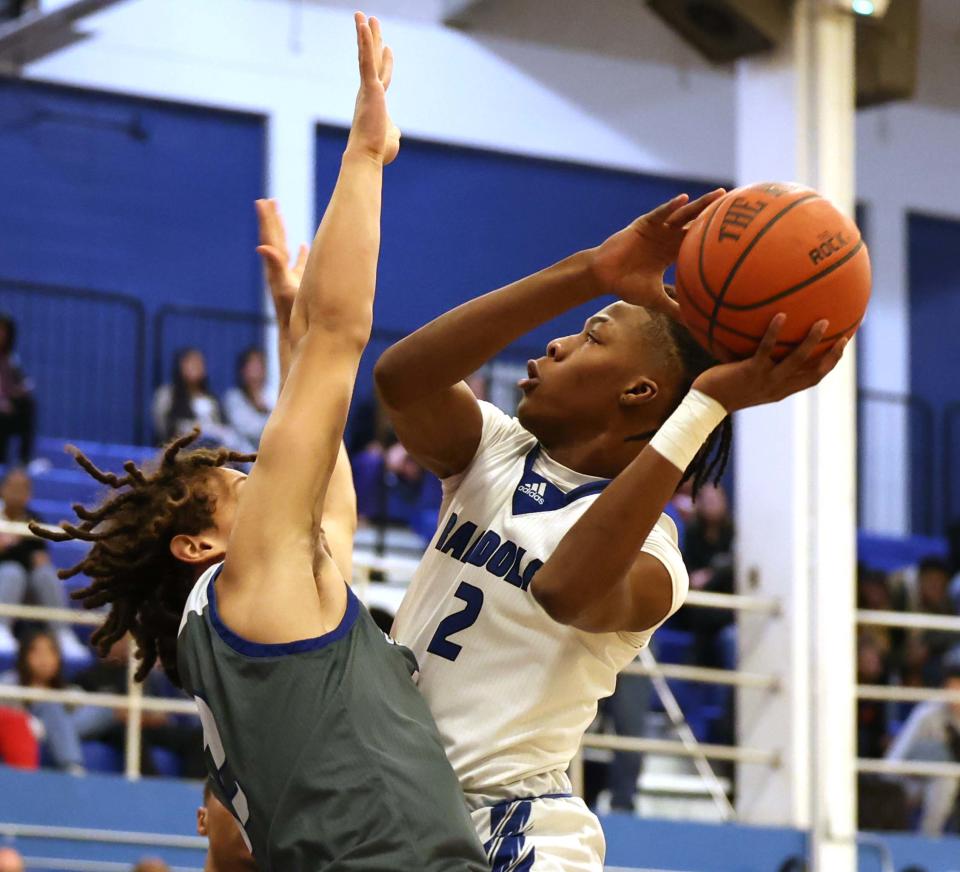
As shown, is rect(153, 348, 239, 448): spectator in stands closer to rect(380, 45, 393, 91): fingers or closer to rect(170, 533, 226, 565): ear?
rect(170, 533, 226, 565): ear

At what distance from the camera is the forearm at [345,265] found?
2551 millimetres

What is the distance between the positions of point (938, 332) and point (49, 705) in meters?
8.98

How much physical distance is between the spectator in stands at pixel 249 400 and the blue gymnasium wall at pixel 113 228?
1063 mm

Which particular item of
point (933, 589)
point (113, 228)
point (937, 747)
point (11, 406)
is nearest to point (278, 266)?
point (937, 747)

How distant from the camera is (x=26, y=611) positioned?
270 inches

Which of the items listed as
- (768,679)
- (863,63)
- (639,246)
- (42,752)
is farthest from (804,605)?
(639,246)

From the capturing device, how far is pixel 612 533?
2.53 m

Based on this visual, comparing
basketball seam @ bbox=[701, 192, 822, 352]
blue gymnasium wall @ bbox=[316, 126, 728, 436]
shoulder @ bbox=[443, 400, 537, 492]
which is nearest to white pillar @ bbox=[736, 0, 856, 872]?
blue gymnasium wall @ bbox=[316, 126, 728, 436]

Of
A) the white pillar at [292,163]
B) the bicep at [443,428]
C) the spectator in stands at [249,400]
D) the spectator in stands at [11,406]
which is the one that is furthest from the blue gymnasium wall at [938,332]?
the bicep at [443,428]

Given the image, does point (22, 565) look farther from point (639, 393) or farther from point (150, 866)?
point (639, 393)

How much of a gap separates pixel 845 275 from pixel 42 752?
5.75 meters

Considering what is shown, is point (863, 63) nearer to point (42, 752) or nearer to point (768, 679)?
point (768, 679)

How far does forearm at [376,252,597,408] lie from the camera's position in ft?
9.38

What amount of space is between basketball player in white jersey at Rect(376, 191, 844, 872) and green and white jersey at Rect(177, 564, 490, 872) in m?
0.26
